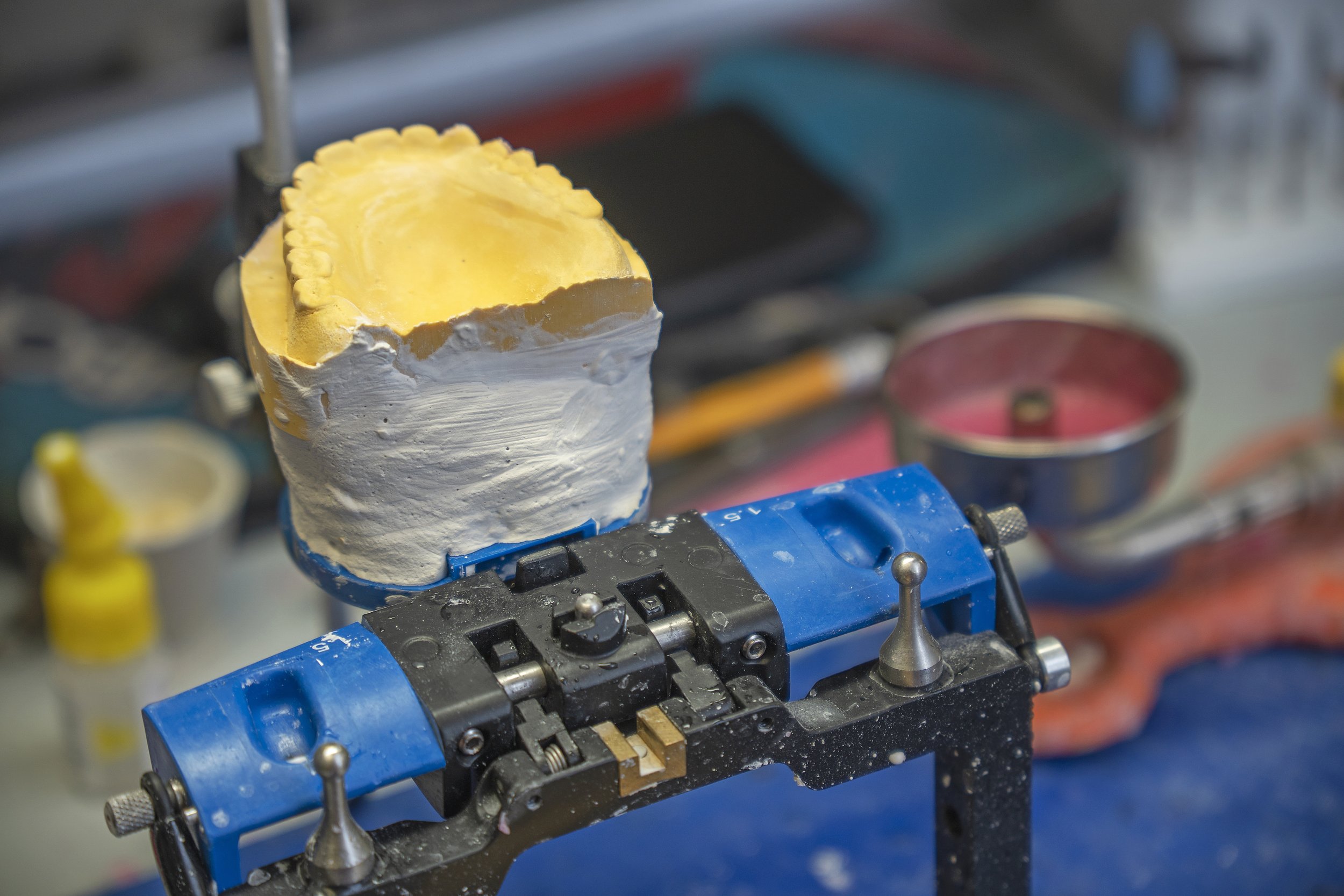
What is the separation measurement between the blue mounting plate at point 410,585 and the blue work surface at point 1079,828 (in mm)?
326

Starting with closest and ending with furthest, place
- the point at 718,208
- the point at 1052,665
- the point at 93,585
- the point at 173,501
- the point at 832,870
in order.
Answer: the point at 1052,665, the point at 832,870, the point at 93,585, the point at 173,501, the point at 718,208

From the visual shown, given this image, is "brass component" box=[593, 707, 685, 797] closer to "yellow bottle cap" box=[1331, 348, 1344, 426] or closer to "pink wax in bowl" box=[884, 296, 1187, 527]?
"pink wax in bowl" box=[884, 296, 1187, 527]

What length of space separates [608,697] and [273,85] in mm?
335

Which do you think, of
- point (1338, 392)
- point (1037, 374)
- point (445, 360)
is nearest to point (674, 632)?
point (445, 360)

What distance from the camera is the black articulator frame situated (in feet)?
1.62

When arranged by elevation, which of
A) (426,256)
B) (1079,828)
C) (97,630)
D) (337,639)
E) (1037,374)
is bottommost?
(1079,828)

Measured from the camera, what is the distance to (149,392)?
1.28m

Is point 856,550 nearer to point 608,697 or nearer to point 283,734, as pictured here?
point 608,697

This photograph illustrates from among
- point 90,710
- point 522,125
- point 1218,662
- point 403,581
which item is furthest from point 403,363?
point 522,125

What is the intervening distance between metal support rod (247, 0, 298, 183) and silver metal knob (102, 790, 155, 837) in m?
0.31

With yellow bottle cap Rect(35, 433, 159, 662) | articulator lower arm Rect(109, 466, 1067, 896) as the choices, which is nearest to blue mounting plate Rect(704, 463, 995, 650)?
articulator lower arm Rect(109, 466, 1067, 896)

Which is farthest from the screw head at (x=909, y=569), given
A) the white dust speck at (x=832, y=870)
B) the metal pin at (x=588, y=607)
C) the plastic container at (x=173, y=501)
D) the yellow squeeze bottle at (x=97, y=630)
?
the plastic container at (x=173, y=501)

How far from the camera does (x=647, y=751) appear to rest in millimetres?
508

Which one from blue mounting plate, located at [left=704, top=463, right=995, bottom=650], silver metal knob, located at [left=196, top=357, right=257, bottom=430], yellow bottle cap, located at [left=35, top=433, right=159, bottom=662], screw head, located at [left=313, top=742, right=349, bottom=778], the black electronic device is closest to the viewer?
screw head, located at [left=313, top=742, right=349, bottom=778]
